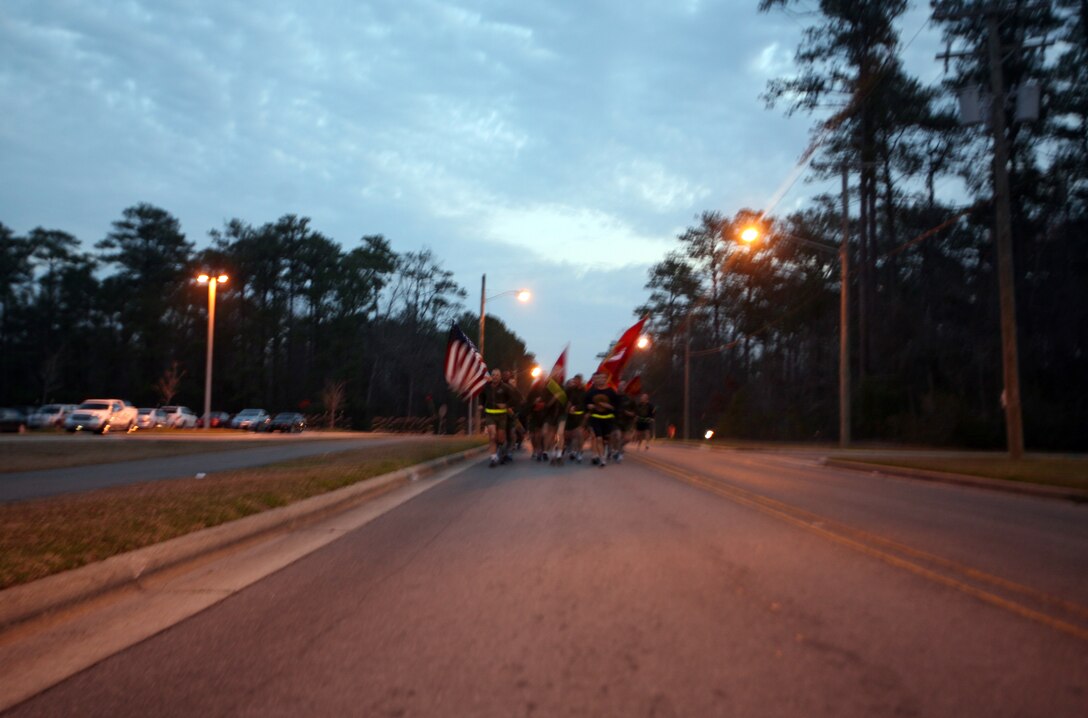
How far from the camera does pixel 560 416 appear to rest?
22.7m

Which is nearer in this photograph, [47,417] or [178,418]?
[47,417]

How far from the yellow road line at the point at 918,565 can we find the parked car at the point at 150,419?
48.7 metres

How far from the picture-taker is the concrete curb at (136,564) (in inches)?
254

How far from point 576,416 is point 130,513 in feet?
42.3

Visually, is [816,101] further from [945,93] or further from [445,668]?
[445,668]

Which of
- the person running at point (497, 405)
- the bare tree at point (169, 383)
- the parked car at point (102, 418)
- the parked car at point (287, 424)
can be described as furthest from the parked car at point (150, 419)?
the person running at point (497, 405)

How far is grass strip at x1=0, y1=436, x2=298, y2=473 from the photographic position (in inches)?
854

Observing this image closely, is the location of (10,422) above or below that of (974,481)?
above

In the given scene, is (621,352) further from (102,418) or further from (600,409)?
(102,418)

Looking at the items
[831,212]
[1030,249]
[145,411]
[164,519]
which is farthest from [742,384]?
[164,519]

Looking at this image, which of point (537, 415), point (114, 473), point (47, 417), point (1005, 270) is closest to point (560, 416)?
point (537, 415)

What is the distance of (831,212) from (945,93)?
1635 centimetres

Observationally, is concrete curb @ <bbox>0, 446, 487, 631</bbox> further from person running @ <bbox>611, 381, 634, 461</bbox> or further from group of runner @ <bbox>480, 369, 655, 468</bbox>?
person running @ <bbox>611, 381, 634, 461</bbox>

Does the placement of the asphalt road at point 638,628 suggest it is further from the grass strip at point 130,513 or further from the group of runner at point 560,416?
the group of runner at point 560,416
